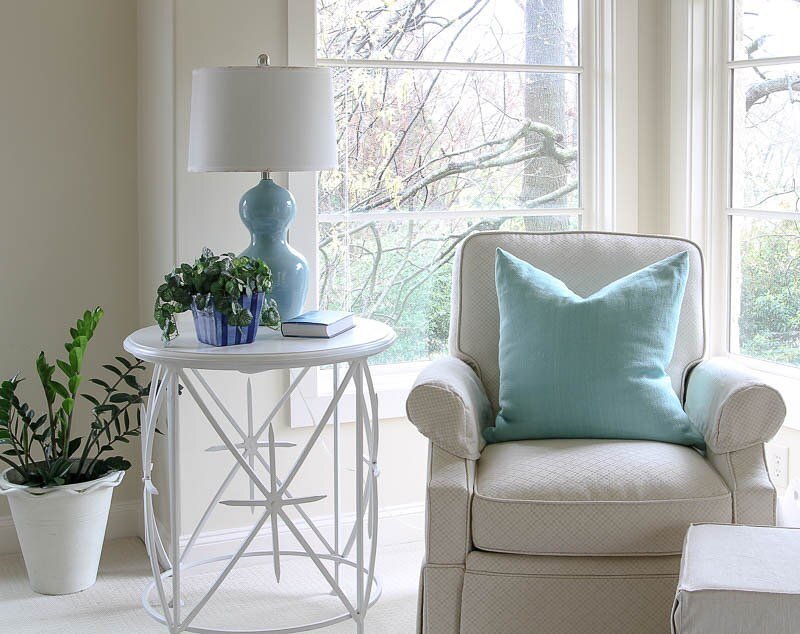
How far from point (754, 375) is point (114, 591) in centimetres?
173

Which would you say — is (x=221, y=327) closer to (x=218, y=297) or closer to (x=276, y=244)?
(x=218, y=297)

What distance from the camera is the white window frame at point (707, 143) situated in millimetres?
3252

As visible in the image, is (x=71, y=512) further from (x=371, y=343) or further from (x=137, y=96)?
(x=137, y=96)

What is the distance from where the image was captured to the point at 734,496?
218 cm

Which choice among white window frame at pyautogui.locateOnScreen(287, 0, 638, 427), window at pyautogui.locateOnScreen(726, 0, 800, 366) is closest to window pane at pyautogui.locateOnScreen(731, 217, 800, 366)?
window at pyautogui.locateOnScreen(726, 0, 800, 366)

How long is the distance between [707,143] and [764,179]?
0.25m

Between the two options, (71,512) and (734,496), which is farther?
(71,512)

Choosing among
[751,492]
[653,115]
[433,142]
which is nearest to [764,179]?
[653,115]

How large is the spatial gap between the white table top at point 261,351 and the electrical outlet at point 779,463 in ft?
4.43

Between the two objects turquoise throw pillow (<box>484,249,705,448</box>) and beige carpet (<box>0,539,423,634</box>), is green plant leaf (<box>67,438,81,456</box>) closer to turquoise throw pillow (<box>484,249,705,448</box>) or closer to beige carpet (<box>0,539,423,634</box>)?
beige carpet (<box>0,539,423,634</box>)

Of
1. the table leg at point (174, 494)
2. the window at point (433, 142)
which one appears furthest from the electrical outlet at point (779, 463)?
the table leg at point (174, 494)

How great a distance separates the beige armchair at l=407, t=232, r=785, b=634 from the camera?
213 cm

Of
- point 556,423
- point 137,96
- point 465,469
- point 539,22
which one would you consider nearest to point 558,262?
point 556,423

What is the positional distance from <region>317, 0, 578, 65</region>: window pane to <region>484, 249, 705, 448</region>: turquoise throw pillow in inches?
38.7
